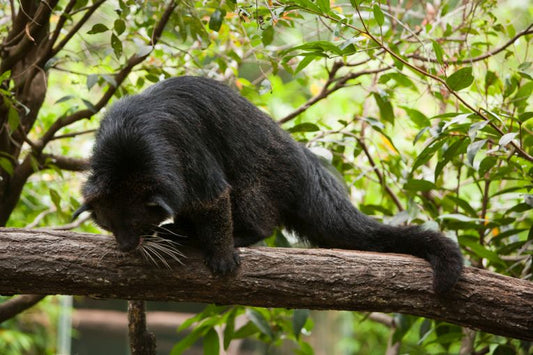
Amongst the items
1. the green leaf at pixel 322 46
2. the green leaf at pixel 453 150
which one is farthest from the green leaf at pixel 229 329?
the green leaf at pixel 322 46

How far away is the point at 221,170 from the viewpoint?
139 inches

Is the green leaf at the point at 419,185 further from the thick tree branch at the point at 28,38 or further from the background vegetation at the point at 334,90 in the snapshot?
the thick tree branch at the point at 28,38

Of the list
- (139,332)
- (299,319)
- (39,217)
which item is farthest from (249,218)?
(39,217)

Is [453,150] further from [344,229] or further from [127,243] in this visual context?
[127,243]

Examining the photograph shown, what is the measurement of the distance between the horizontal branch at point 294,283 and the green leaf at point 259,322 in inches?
38.7

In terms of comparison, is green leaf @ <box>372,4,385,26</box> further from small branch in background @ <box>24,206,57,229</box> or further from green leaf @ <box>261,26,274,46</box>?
small branch in background @ <box>24,206,57,229</box>

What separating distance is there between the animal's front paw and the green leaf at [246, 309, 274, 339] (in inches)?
41.9

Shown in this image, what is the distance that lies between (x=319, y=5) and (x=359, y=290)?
55.2 inches

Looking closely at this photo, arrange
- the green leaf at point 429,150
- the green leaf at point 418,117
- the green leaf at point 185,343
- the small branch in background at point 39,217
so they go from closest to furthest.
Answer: the green leaf at point 429,150
the green leaf at point 185,343
the green leaf at point 418,117
the small branch in background at point 39,217

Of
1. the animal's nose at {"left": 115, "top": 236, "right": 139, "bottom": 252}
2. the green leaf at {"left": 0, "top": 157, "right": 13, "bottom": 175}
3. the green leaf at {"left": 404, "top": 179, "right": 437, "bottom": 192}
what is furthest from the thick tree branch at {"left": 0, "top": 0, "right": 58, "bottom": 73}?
the green leaf at {"left": 404, "top": 179, "right": 437, "bottom": 192}

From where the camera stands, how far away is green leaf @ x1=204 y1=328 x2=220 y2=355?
159 inches

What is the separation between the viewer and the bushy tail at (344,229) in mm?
3303

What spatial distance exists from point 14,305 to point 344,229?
2.23 m

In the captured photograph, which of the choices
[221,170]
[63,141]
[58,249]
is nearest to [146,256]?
[58,249]
